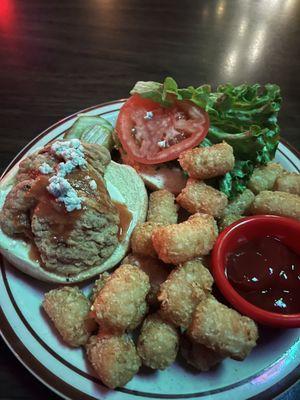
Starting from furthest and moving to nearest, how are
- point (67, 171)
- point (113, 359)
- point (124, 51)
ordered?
1. point (124, 51)
2. point (67, 171)
3. point (113, 359)

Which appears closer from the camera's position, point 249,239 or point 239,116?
point 249,239

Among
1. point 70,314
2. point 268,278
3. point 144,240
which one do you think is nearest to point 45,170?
point 144,240

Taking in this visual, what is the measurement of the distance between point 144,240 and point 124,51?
2398 millimetres

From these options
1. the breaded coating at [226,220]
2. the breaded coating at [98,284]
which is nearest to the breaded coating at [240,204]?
the breaded coating at [226,220]

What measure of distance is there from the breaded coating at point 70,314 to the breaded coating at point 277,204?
3.48 ft

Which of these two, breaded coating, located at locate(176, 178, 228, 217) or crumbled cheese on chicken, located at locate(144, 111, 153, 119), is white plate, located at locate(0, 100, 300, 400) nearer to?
breaded coating, located at locate(176, 178, 228, 217)

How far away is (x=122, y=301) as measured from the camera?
72.6 inches

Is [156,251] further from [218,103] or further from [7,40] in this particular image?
[7,40]

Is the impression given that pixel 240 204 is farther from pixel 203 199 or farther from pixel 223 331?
pixel 223 331

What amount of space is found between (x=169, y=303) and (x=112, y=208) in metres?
0.62

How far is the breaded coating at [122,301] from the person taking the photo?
1.83m

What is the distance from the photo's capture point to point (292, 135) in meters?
3.16

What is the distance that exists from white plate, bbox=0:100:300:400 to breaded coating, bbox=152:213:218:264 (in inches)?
19.5

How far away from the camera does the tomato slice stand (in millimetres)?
2512
